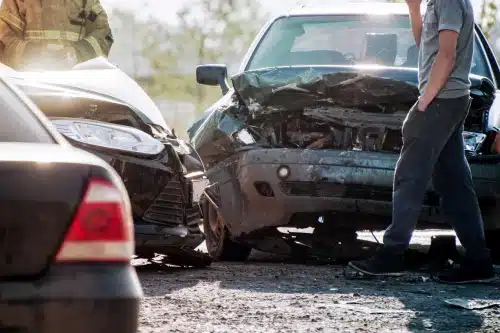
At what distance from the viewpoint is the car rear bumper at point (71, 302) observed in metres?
3.29

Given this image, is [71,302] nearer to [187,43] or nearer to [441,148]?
[441,148]

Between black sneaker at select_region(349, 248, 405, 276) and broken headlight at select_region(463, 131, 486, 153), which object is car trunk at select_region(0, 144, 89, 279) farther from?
broken headlight at select_region(463, 131, 486, 153)

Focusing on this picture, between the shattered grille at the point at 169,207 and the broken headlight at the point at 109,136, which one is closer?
the broken headlight at the point at 109,136

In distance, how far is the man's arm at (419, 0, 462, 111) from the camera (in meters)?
7.16

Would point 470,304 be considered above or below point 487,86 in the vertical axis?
below

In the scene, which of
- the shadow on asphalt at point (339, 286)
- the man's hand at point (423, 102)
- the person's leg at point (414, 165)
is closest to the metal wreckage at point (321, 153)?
the shadow on asphalt at point (339, 286)

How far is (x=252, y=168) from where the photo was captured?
8344mm

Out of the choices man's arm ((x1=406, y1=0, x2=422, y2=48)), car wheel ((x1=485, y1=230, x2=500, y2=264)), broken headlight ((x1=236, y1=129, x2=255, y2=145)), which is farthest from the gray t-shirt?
car wheel ((x1=485, y1=230, x2=500, y2=264))

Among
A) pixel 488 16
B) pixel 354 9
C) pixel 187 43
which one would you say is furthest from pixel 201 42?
pixel 354 9

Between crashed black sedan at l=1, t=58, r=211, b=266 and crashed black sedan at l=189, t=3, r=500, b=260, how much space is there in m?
0.73

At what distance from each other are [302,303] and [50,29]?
3800 millimetres

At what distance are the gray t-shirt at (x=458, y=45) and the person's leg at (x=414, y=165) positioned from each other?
7 centimetres

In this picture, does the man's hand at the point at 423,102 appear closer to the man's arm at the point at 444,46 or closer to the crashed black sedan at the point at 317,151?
the man's arm at the point at 444,46

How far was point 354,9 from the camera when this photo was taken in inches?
390
